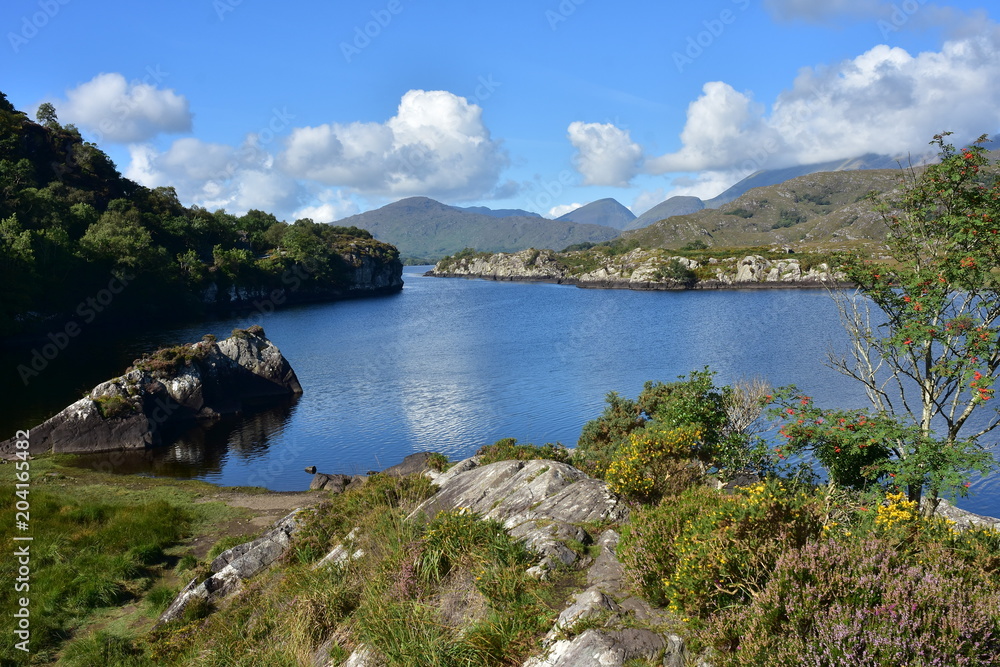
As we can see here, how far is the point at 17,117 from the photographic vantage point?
362ft

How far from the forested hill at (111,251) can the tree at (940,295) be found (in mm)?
80609

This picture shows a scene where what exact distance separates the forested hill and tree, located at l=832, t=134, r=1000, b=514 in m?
80.6

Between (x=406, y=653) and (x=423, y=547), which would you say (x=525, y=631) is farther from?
(x=423, y=547)

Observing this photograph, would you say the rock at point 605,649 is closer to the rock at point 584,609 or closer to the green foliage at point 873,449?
the rock at point 584,609

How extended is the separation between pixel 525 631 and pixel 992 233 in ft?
43.6

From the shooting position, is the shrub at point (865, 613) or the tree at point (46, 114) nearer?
the shrub at point (865, 613)

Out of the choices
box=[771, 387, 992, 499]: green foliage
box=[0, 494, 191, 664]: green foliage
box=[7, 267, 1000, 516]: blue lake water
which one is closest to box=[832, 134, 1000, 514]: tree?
box=[771, 387, 992, 499]: green foliage

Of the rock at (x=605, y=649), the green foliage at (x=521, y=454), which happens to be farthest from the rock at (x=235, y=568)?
the rock at (x=605, y=649)

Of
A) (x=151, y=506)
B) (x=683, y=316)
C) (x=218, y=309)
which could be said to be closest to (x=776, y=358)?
(x=683, y=316)
